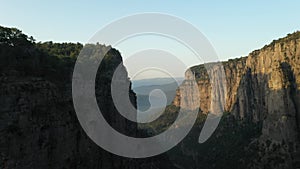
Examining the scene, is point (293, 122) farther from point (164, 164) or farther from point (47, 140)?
point (47, 140)

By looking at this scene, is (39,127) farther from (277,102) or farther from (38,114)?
(277,102)

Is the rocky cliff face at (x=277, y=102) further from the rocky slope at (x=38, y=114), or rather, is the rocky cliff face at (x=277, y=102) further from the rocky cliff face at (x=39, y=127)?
the rocky cliff face at (x=39, y=127)

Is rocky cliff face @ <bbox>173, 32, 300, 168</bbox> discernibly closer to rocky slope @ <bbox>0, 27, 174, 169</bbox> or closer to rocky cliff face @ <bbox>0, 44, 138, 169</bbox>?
rocky slope @ <bbox>0, 27, 174, 169</bbox>

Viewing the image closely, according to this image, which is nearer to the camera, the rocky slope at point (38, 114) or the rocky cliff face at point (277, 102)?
the rocky slope at point (38, 114)

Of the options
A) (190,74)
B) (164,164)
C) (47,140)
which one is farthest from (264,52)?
(47,140)

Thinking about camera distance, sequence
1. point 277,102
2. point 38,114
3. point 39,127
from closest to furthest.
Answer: point 39,127
point 38,114
point 277,102

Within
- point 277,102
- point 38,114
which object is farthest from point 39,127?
point 277,102

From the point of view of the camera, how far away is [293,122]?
73062mm

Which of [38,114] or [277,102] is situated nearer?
[38,114]

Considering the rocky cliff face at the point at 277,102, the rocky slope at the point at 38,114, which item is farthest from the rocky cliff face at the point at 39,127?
the rocky cliff face at the point at 277,102

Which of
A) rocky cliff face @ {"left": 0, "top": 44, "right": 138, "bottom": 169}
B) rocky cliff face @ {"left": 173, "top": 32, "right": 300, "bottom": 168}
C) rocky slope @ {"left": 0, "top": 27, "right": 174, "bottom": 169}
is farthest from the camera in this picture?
rocky cliff face @ {"left": 173, "top": 32, "right": 300, "bottom": 168}

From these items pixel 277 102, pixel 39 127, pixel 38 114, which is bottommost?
pixel 39 127

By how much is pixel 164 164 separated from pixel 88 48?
100ft

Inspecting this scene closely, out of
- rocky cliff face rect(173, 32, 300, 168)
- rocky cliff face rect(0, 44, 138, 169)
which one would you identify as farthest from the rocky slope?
rocky cliff face rect(173, 32, 300, 168)
